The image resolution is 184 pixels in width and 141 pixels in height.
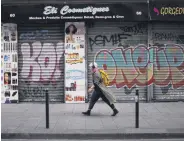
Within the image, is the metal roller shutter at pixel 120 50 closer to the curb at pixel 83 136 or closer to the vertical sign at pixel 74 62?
the vertical sign at pixel 74 62

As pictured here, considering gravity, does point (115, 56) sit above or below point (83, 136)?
above

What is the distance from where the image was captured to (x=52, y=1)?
13.2 metres

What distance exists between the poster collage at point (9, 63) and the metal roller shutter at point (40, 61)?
0.20 m

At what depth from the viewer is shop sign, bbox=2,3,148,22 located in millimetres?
12953

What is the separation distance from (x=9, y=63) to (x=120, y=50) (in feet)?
13.6

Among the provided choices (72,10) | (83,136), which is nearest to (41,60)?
(72,10)

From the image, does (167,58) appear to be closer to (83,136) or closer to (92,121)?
(92,121)

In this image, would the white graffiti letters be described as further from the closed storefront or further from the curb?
the curb

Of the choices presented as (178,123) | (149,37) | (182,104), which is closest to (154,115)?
(178,123)

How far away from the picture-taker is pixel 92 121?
33.6 feet

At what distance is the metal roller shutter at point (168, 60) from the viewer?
44.4ft

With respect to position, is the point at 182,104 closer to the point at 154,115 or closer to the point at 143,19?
the point at 154,115

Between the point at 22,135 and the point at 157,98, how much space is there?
6.42 meters

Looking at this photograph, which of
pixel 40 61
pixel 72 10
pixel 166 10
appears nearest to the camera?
pixel 72 10
